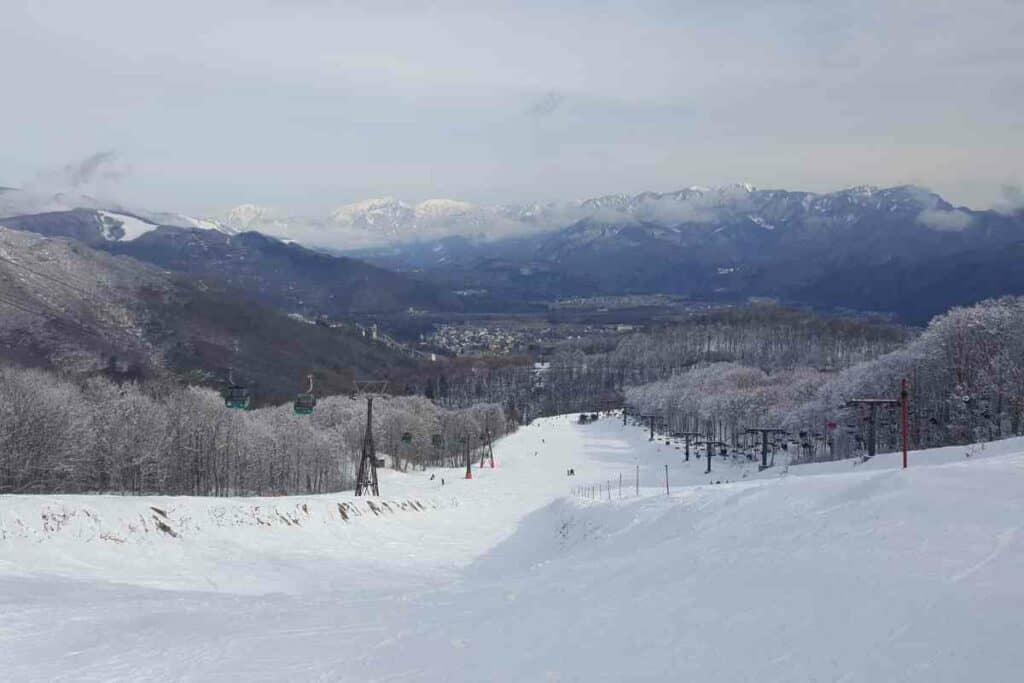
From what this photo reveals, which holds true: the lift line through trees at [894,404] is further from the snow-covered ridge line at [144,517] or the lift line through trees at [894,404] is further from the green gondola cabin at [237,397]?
the green gondola cabin at [237,397]

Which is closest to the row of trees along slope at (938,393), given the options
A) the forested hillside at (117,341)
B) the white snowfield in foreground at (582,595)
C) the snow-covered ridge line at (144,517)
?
the snow-covered ridge line at (144,517)

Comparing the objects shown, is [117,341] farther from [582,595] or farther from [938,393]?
[582,595]

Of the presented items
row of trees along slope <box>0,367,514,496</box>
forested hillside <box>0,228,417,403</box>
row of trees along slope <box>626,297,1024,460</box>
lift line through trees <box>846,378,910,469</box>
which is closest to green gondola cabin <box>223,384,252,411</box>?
row of trees along slope <box>0,367,514,496</box>

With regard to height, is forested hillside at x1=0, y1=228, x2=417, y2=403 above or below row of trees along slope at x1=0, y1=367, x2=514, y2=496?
above

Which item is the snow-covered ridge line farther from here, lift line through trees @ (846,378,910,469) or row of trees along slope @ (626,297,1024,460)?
row of trees along slope @ (626,297,1024,460)

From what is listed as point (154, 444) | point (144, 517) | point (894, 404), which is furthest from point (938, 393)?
point (144, 517)

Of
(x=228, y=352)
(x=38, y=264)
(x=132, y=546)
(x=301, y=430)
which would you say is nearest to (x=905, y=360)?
(x=301, y=430)
